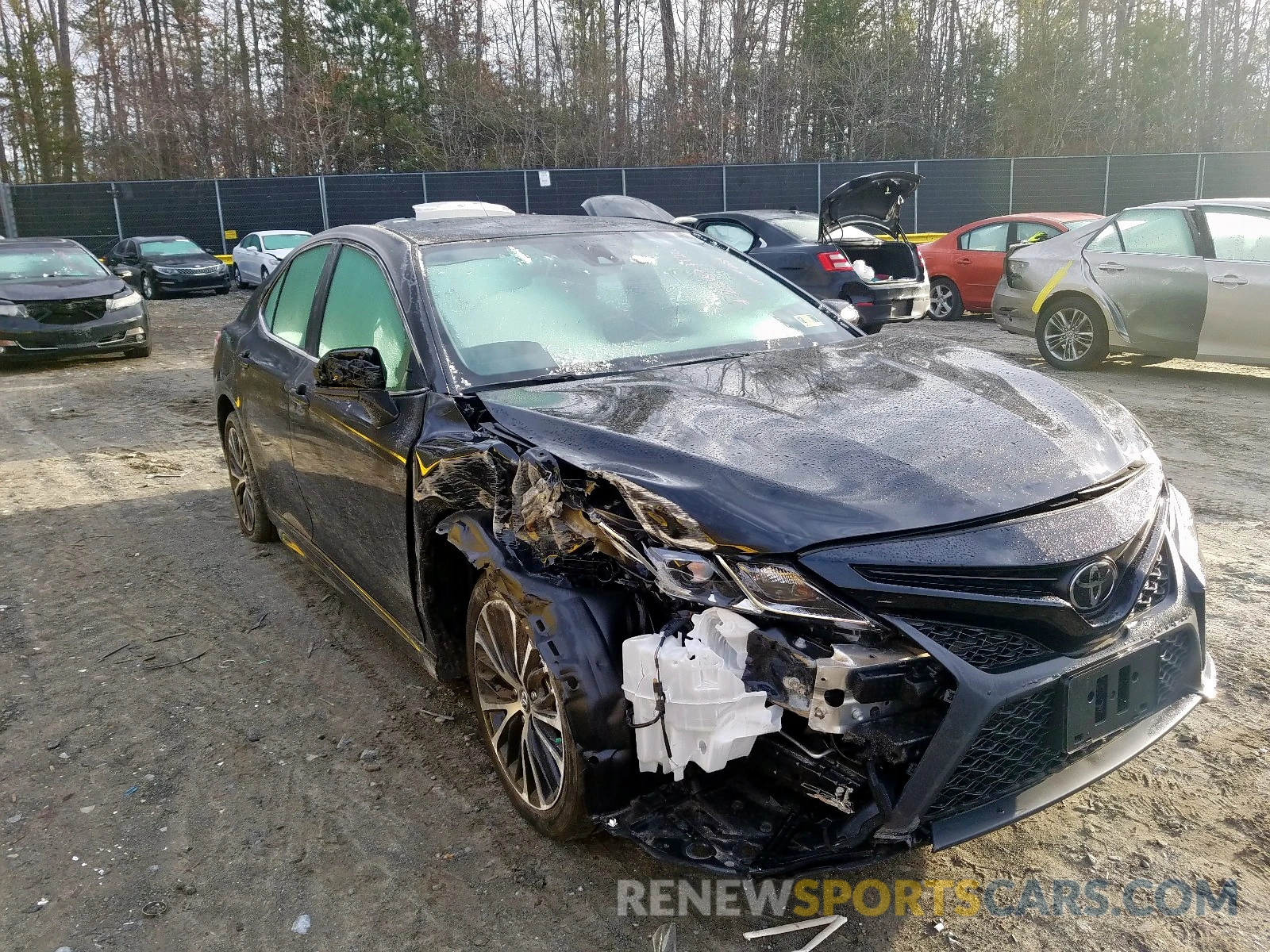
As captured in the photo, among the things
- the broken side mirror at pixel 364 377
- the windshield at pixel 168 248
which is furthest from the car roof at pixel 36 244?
the broken side mirror at pixel 364 377

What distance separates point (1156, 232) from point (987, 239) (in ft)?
15.0

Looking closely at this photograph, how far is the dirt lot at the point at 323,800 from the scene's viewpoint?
253 centimetres

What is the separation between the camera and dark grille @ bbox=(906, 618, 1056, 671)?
217cm

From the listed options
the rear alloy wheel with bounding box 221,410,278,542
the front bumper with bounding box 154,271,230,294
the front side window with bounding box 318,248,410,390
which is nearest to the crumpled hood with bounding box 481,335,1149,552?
the front side window with bounding box 318,248,410,390

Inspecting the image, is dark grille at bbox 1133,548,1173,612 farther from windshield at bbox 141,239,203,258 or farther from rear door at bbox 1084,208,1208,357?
windshield at bbox 141,239,203,258

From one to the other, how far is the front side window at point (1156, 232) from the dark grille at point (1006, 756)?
25.1 ft

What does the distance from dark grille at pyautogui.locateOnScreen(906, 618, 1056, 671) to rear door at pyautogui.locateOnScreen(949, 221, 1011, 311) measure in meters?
11.8

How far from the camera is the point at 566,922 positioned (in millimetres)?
2520

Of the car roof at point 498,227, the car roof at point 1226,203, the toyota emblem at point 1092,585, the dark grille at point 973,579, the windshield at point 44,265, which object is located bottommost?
the toyota emblem at point 1092,585

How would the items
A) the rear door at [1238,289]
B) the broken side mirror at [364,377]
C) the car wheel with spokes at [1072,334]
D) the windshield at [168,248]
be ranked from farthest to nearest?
the windshield at [168,248], the car wheel with spokes at [1072,334], the rear door at [1238,289], the broken side mirror at [364,377]

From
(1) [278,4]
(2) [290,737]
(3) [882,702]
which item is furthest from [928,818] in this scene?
(1) [278,4]

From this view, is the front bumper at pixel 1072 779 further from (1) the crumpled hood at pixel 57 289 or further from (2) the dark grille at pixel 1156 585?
(1) the crumpled hood at pixel 57 289

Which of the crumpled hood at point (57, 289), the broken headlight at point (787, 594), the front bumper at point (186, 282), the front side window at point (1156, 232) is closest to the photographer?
the broken headlight at point (787, 594)

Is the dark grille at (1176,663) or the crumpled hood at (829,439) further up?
the crumpled hood at (829,439)
